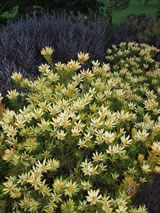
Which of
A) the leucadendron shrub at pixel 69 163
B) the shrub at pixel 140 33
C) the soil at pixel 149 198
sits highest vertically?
the shrub at pixel 140 33

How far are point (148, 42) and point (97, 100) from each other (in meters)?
3.74

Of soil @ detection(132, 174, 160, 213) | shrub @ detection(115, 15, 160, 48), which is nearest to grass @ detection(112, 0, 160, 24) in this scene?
shrub @ detection(115, 15, 160, 48)

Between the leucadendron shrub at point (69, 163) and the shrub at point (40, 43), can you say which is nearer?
the leucadendron shrub at point (69, 163)

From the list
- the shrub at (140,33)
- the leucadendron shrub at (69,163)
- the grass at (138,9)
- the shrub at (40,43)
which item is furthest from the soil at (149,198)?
the grass at (138,9)

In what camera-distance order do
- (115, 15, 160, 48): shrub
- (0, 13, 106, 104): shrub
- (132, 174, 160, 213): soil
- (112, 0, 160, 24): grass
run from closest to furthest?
(132, 174, 160, 213): soil, (0, 13, 106, 104): shrub, (115, 15, 160, 48): shrub, (112, 0, 160, 24): grass

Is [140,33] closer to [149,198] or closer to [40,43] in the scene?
[40,43]

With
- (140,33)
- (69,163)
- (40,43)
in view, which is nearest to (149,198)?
(69,163)

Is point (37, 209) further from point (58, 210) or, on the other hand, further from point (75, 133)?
point (75, 133)

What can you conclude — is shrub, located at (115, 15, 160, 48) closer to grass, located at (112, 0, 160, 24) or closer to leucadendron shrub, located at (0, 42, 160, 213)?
leucadendron shrub, located at (0, 42, 160, 213)

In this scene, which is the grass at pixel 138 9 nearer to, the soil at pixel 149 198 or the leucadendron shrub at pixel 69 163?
the leucadendron shrub at pixel 69 163

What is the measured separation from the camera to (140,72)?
3586 millimetres

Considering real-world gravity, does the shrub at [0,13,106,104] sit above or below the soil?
above

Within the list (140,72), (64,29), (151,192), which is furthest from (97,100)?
(64,29)

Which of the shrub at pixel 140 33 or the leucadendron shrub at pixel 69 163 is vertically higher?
the shrub at pixel 140 33
